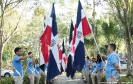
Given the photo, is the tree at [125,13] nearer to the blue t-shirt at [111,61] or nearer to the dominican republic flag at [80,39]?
the dominican republic flag at [80,39]

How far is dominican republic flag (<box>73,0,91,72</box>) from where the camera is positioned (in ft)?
34.2

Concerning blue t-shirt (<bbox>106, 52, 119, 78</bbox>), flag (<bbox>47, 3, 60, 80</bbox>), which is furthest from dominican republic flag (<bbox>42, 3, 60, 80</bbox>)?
blue t-shirt (<bbox>106, 52, 119, 78</bbox>)

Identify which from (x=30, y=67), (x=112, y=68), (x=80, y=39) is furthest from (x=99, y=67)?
(x=112, y=68)

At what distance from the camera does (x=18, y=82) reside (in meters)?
9.71

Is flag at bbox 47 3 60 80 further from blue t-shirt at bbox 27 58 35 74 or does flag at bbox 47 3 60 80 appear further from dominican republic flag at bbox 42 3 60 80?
blue t-shirt at bbox 27 58 35 74

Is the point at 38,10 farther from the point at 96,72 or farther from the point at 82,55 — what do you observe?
the point at 82,55

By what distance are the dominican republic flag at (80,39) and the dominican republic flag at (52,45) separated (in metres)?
0.73

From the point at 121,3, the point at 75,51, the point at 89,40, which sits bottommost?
the point at 89,40

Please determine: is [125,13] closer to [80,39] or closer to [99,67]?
[99,67]

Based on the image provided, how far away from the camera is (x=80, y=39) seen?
10.5 metres

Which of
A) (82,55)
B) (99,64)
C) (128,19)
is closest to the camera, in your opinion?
(82,55)

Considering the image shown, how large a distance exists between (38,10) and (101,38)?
82.0 ft

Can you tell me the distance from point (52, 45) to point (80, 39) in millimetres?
1037

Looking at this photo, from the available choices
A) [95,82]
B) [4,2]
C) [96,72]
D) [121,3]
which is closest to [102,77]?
[96,72]
